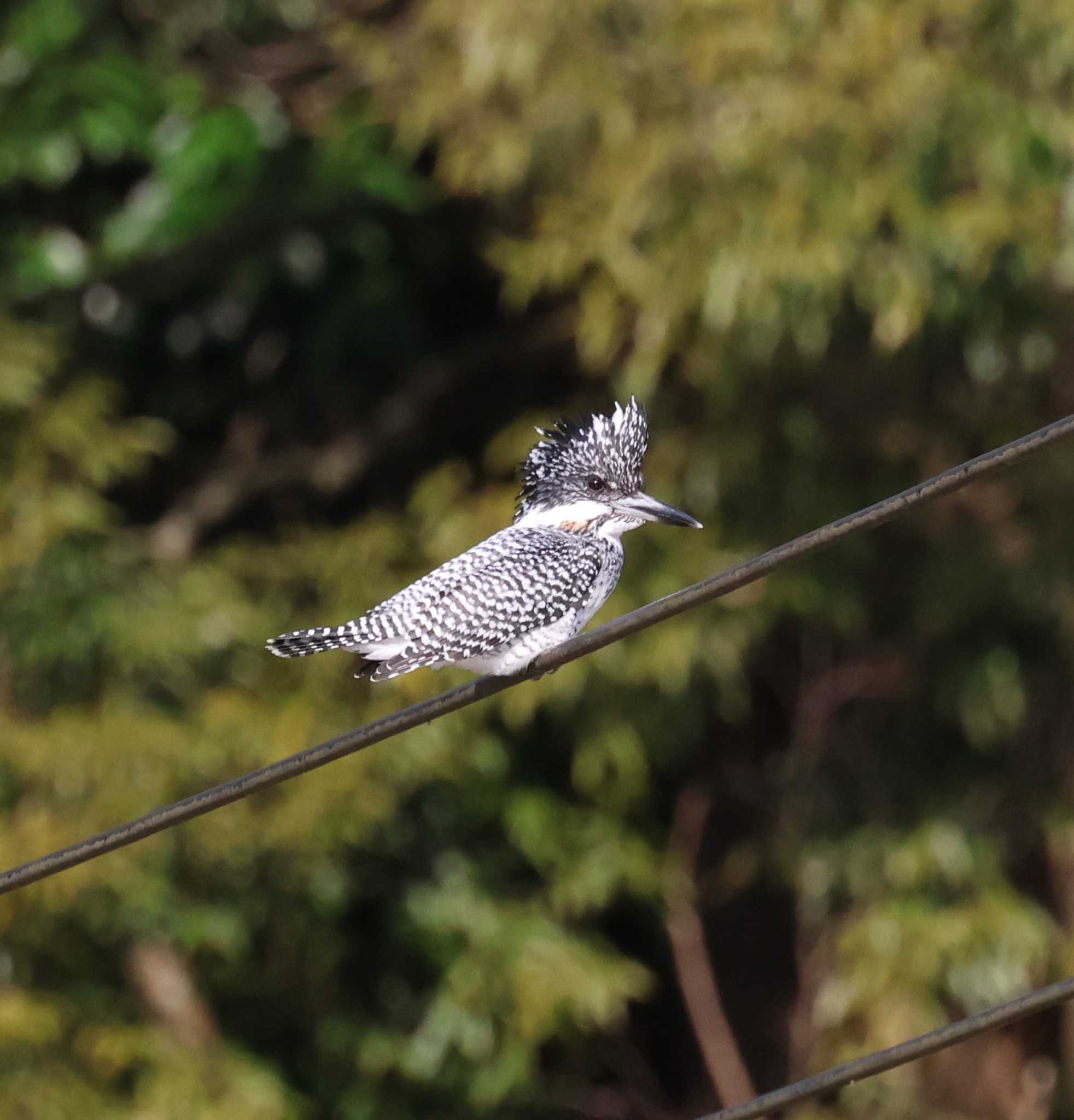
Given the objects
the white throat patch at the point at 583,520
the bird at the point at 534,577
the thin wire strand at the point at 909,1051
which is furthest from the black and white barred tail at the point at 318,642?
the thin wire strand at the point at 909,1051

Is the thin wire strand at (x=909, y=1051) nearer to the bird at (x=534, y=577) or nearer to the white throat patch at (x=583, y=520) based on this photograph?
the bird at (x=534, y=577)

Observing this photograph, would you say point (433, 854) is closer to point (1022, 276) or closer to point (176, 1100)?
point (176, 1100)

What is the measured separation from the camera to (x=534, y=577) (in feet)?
12.1

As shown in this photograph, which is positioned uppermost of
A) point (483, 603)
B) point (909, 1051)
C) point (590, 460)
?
point (590, 460)

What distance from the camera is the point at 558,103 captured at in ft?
17.6

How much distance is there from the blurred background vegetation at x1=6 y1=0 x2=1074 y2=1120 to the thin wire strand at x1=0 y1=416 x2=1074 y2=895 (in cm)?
253

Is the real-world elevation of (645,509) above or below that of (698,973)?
above

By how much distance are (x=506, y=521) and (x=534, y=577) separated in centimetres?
182

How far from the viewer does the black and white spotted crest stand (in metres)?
4.11

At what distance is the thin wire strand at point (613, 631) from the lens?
8.68ft

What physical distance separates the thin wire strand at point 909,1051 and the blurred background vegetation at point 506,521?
277 centimetres

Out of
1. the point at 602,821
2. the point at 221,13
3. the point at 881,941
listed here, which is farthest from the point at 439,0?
the point at 881,941

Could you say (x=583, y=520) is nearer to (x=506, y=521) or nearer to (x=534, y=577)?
(x=534, y=577)

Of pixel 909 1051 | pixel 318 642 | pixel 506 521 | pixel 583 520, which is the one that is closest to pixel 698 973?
pixel 506 521
